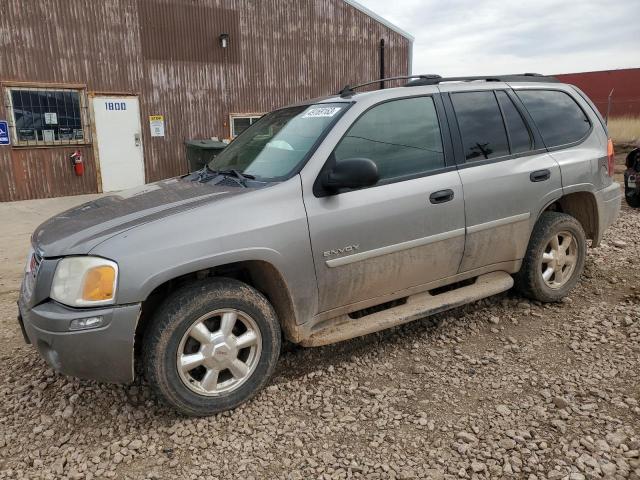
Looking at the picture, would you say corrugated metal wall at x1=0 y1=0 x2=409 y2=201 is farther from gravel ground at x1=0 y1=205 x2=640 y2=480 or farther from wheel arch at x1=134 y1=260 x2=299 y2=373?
wheel arch at x1=134 y1=260 x2=299 y2=373

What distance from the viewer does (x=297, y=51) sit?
14.4m

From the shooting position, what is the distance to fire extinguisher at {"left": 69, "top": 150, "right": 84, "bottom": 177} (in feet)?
37.7

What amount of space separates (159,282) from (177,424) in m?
0.85

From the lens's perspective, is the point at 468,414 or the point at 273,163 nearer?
the point at 468,414

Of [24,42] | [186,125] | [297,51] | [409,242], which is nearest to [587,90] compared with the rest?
[297,51]

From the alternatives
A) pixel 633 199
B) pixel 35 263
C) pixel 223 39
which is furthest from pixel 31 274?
pixel 223 39

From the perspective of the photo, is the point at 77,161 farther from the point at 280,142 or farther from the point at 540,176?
the point at 540,176

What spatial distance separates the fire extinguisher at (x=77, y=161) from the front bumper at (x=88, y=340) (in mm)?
10001

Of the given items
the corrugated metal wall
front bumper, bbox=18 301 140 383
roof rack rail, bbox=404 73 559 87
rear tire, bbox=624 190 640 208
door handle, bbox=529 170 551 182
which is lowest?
rear tire, bbox=624 190 640 208

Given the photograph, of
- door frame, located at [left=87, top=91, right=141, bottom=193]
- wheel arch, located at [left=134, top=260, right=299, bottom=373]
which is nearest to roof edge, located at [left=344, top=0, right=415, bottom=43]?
door frame, located at [left=87, top=91, right=141, bottom=193]

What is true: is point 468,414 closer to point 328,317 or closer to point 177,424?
point 328,317

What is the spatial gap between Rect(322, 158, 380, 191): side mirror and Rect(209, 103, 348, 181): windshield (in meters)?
0.28

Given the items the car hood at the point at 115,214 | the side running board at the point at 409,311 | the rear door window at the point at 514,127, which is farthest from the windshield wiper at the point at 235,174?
the rear door window at the point at 514,127

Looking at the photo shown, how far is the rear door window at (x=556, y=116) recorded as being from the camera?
410cm
